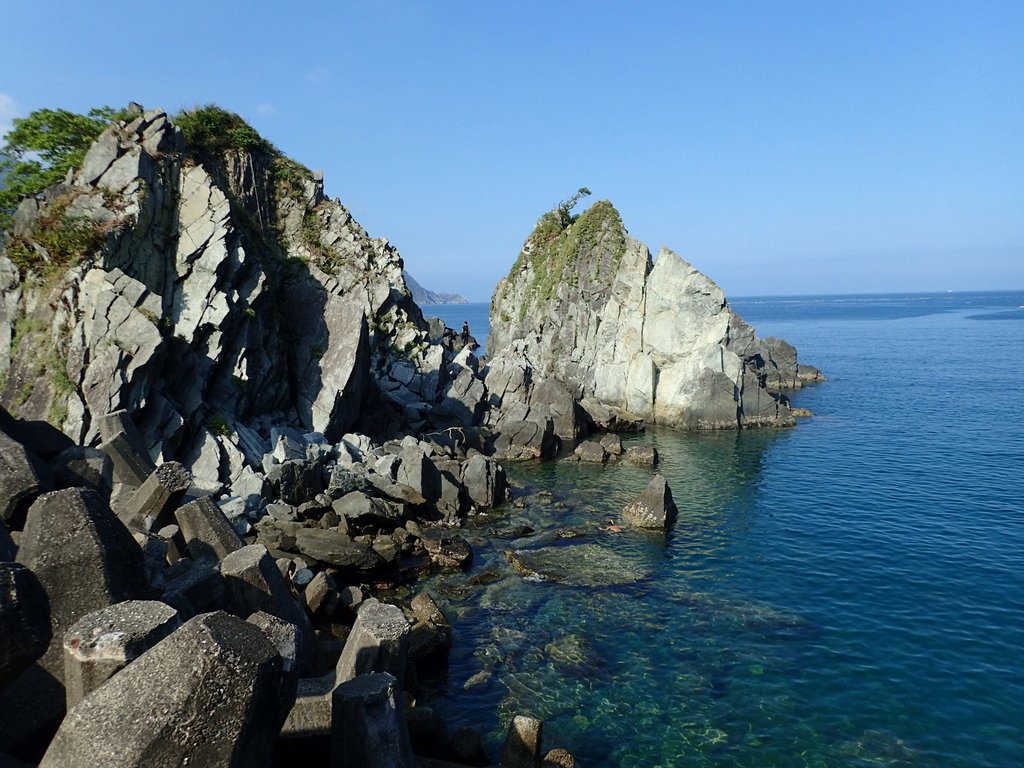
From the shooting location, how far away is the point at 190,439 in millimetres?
32625

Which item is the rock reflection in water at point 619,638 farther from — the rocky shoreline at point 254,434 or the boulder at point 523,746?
the boulder at point 523,746

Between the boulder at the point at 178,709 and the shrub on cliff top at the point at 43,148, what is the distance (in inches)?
1362

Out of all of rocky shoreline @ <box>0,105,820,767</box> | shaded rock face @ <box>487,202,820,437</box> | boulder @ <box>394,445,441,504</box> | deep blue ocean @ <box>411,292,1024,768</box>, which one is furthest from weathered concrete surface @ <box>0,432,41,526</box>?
shaded rock face @ <box>487,202,820,437</box>

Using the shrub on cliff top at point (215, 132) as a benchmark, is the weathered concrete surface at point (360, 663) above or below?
below

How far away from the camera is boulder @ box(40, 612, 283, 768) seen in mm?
6586

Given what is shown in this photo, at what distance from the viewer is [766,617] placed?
22.5 metres

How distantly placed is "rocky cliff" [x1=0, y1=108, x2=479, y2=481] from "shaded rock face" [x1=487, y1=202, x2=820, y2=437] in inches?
657

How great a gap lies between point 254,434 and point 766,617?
2749cm

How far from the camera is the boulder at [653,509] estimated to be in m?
31.9

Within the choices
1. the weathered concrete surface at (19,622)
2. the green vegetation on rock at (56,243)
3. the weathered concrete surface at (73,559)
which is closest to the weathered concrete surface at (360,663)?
the weathered concrete surface at (73,559)

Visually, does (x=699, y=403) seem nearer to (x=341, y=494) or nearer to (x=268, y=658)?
(x=341, y=494)

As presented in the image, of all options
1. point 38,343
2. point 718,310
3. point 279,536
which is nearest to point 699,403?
point 718,310

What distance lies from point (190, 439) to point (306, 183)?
29.8 m

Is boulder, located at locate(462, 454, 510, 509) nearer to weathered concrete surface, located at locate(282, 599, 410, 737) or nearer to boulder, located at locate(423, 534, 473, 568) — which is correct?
boulder, located at locate(423, 534, 473, 568)
